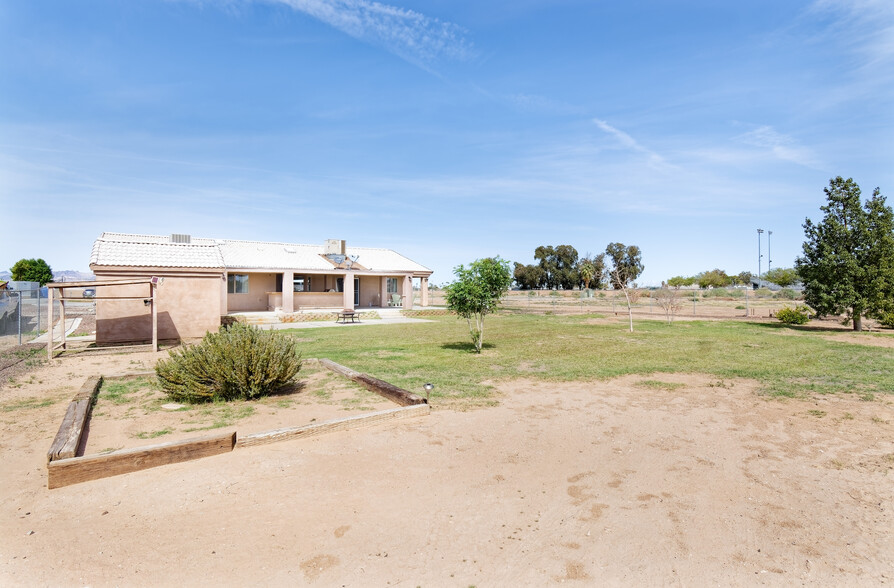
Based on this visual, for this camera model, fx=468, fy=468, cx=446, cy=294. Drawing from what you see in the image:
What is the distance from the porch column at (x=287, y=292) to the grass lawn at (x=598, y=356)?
7553 millimetres

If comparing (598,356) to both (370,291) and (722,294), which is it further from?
(722,294)

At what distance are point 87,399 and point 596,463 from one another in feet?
24.5

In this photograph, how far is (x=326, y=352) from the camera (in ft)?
45.1

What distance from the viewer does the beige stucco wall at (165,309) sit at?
16.2 metres

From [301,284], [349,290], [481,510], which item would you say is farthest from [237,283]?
[481,510]

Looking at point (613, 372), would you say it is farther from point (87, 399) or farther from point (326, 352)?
point (87, 399)

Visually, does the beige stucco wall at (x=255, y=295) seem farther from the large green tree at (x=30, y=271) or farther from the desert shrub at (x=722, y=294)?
the desert shrub at (x=722, y=294)

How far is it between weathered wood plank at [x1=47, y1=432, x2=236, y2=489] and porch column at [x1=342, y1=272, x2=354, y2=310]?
23921mm

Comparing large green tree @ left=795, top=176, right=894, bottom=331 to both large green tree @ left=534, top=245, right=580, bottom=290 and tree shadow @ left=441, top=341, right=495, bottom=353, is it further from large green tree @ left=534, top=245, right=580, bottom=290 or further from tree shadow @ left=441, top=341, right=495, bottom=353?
large green tree @ left=534, top=245, right=580, bottom=290

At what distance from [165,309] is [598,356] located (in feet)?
49.2

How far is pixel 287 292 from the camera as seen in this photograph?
27188 millimetres

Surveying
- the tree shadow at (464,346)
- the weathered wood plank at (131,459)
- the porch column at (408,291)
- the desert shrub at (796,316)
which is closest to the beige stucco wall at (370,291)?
the porch column at (408,291)

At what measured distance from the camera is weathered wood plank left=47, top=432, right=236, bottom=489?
4.57m

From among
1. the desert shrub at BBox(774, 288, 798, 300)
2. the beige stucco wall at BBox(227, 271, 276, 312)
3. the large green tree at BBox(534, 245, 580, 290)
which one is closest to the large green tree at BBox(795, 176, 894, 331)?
the beige stucco wall at BBox(227, 271, 276, 312)
